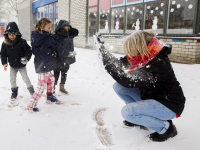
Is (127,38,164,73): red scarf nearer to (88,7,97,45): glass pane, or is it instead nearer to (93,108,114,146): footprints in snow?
(93,108,114,146): footprints in snow

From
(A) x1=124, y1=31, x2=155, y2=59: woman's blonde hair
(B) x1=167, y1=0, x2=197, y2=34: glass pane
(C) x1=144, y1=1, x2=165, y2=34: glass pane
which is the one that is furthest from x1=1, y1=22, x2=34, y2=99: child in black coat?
(C) x1=144, y1=1, x2=165, y2=34: glass pane

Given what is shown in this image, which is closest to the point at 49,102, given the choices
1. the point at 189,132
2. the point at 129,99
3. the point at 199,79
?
the point at 129,99

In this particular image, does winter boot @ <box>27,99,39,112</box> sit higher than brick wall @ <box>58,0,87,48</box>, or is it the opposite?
brick wall @ <box>58,0,87,48</box>

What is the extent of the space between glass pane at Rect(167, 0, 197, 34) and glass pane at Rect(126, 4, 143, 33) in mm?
1711

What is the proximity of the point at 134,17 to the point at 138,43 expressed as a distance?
7.73m

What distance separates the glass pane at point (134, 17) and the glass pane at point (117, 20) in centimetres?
37

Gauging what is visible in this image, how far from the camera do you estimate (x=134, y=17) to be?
905 cm

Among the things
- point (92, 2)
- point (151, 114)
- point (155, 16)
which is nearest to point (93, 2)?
point (92, 2)

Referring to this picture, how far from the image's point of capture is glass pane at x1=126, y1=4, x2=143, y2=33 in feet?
28.7

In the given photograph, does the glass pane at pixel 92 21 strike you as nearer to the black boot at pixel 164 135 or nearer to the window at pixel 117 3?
the window at pixel 117 3

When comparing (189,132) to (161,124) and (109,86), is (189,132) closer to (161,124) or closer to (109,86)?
(161,124)

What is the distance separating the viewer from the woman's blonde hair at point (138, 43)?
186 cm

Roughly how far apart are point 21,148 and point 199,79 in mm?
4586

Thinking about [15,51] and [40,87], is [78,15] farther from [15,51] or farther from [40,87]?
[40,87]
